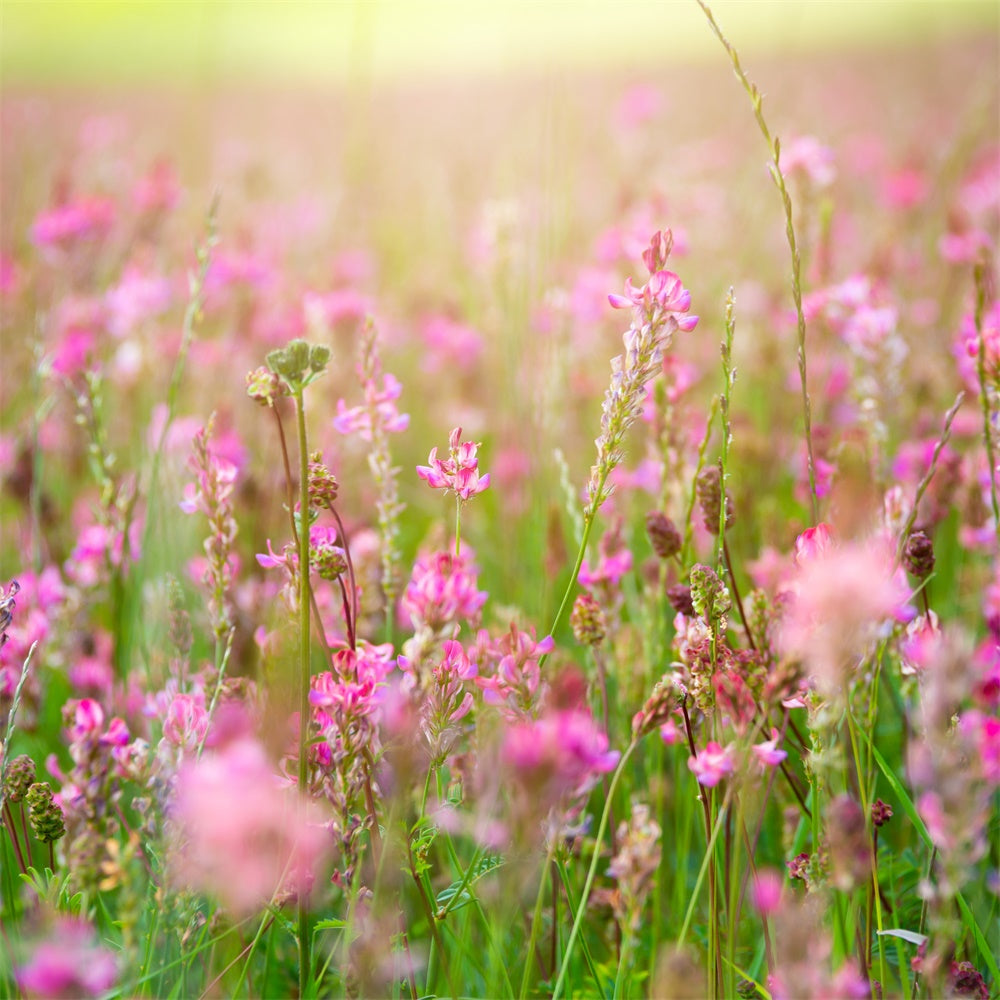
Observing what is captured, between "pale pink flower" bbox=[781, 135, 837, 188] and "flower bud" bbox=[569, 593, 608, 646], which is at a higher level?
"pale pink flower" bbox=[781, 135, 837, 188]

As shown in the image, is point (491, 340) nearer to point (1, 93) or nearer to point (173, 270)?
point (173, 270)

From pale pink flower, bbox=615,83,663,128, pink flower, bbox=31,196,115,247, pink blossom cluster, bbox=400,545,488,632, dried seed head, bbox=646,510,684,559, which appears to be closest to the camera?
pink blossom cluster, bbox=400,545,488,632

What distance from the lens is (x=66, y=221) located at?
112 inches

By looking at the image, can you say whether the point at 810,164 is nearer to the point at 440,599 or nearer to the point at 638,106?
the point at 638,106

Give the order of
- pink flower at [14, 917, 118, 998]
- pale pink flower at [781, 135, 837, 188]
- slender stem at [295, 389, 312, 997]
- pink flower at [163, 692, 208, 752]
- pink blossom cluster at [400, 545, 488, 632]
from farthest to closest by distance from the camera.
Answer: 1. pale pink flower at [781, 135, 837, 188]
2. pink flower at [163, 692, 208, 752]
3. slender stem at [295, 389, 312, 997]
4. pink blossom cluster at [400, 545, 488, 632]
5. pink flower at [14, 917, 118, 998]

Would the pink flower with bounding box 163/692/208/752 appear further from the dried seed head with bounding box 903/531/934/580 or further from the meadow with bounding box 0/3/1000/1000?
the dried seed head with bounding box 903/531/934/580

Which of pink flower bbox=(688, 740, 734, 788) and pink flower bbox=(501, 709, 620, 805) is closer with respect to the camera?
pink flower bbox=(501, 709, 620, 805)

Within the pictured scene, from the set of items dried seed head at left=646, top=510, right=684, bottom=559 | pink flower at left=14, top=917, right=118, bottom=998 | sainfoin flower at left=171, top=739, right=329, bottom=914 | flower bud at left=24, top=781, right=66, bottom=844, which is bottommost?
flower bud at left=24, top=781, right=66, bottom=844

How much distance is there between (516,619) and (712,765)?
59 centimetres

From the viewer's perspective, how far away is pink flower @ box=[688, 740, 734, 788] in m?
0.99

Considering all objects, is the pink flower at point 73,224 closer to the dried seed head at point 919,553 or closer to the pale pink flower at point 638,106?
the pale pink flower at point 638,106

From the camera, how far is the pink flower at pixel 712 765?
99 cm

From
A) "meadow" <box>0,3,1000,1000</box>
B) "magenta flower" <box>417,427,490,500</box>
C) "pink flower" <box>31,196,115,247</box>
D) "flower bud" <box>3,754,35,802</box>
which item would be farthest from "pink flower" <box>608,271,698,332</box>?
"pink flower" <box>31,196,115,247</box>

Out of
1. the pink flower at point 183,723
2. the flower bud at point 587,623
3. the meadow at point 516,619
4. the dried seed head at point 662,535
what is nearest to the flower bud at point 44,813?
the meadow at point 516,619
